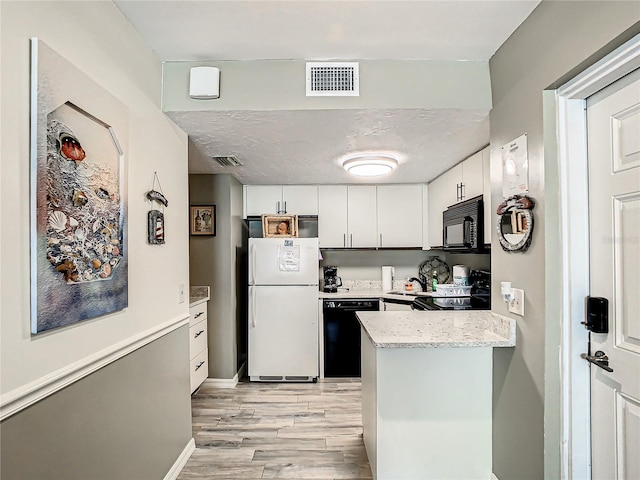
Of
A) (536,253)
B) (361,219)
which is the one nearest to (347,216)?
(361,219)

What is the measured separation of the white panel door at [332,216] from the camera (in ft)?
13.7

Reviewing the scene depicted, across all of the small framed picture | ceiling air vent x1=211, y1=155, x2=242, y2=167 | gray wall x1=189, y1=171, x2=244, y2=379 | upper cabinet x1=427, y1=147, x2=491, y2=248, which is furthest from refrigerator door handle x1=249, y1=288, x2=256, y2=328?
upper cabinet x1=427, y1=147, x2=491, y2=248

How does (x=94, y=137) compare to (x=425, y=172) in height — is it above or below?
below

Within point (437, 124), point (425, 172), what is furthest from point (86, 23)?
point (425, 172)

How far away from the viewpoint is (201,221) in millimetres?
3686

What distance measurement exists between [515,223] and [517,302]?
1.25 ft

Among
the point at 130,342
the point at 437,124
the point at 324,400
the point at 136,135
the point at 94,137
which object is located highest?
the point at 437,124

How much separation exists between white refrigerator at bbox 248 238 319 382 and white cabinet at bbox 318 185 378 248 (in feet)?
1.98

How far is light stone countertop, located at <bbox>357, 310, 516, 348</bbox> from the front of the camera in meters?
1.77

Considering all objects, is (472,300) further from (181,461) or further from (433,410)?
(181,461)

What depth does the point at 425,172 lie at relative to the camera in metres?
3.62

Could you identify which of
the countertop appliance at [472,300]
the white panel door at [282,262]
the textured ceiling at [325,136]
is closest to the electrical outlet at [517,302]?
the textured ceiling at [325,136]

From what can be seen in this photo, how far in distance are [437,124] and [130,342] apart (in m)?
2.06

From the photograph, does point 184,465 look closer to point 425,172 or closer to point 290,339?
point 290,339
